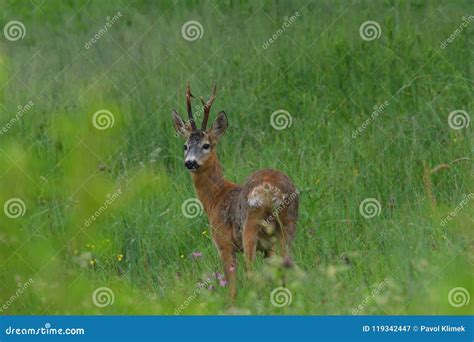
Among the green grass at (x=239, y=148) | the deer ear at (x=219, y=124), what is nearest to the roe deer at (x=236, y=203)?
the deer ear at (x=219, y=124)

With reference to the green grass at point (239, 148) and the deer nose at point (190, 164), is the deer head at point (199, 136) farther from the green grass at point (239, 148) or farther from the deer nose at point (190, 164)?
the green grass at point (239, 148)

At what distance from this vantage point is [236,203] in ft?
37.0

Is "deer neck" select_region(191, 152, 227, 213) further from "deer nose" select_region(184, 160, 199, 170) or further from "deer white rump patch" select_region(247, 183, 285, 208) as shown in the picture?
"deer white rump patch" select_region(247, 183, 285, 208)

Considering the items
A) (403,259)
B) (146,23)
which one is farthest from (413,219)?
(146,23)

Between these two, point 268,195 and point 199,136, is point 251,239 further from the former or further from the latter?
point 199,136

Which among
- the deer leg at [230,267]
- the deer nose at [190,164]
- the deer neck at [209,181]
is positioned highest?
the deer neck at [209,181]

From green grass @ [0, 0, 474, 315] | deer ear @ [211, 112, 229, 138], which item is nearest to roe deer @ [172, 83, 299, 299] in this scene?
deer ear @ [211, 112, 229, 138]

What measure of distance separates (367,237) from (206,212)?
4.71 feet

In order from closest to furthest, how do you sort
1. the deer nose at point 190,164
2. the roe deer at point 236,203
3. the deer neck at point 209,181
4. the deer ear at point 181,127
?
1. the roe deer at point 236,203
2. the deer nose at point 190,164
3. the deer ear at point 181,127
4. the deer neck at point 209,181

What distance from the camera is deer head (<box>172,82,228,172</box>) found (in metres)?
11.3

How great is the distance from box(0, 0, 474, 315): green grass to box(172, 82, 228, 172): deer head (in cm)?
90

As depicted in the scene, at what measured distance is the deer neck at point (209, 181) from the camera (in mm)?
11719

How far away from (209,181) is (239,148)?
68.7 inches

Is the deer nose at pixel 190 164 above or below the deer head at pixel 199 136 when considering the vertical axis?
below
